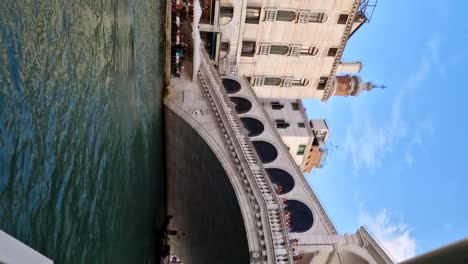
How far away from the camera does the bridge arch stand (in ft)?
99.5

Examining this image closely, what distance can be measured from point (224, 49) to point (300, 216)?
17.4 meters

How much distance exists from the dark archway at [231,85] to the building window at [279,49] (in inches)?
203

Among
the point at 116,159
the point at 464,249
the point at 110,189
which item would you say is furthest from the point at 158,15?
the point at 464,249

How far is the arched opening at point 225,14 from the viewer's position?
31266 millimetres

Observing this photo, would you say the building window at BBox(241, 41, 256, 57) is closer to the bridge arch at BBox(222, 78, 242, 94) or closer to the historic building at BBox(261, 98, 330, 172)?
the bridge arch at BBox(222, 78, 242, 94)

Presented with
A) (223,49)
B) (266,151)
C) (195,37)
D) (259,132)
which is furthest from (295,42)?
(266,151)

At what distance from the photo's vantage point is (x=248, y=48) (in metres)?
33.8

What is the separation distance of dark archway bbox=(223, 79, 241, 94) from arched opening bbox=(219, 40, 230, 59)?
265 centimetres

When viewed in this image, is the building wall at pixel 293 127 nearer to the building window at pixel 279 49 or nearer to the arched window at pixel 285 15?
the building window at pixel 279 49

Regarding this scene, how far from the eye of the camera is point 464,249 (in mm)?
3943

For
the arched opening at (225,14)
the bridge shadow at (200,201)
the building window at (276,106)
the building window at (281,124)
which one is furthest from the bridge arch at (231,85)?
the bridge shadow at (200,201)

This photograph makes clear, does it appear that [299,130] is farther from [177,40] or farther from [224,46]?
[177,40]

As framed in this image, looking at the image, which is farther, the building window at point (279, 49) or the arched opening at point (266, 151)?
the building window at point (279, 49)

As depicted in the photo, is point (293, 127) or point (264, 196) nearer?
point (264, 196)
